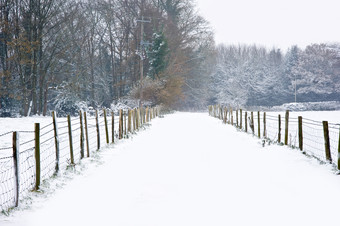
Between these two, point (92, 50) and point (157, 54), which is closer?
point (157, 54)

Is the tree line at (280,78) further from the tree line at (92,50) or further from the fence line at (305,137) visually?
the fence line at (305,137)

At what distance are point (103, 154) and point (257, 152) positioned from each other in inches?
184

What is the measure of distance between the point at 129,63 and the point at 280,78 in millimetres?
45952

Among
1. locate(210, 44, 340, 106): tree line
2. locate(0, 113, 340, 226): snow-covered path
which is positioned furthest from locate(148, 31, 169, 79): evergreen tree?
locate(210, 44, 340, 106): tree line

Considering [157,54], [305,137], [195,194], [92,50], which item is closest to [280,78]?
[157,54]

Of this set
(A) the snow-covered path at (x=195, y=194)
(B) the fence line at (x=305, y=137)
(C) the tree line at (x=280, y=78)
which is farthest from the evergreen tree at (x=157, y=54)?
(C) the tree line at (x=280, y=78)

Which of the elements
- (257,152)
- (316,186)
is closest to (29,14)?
(257,152)

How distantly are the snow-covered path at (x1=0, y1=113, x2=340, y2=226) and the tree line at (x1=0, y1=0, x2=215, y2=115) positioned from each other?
2011 cm

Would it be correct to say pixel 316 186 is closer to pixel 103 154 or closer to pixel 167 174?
pixel 167 174

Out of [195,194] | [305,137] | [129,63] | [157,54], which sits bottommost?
[305,137]

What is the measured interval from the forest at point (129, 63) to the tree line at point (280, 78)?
0.73 feet

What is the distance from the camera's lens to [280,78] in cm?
7194

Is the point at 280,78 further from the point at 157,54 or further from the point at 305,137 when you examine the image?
the point at 305,137

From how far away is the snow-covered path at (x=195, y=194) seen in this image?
13.4 ft
